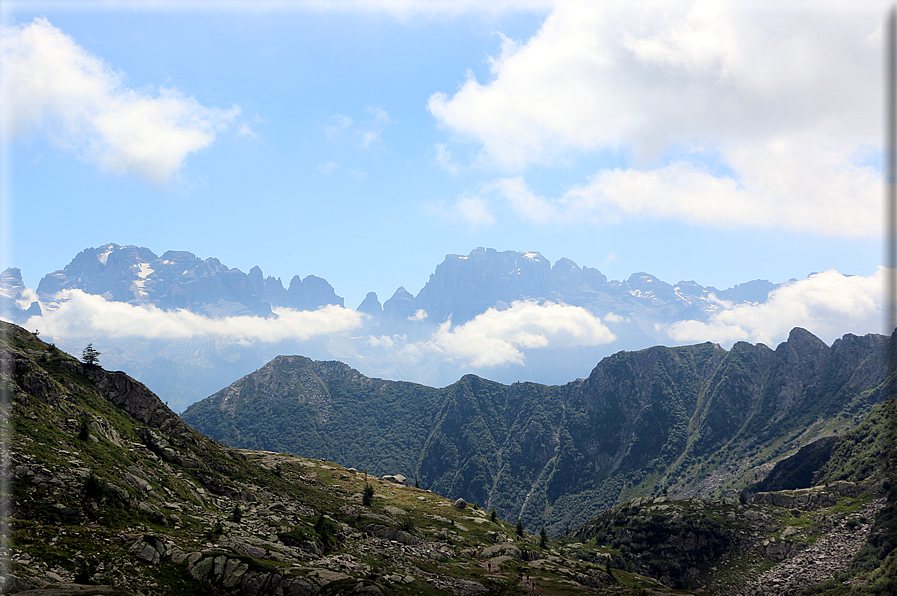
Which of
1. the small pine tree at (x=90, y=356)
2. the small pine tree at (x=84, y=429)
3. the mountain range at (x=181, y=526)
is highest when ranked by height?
the small pine tree at (x=90, y=356)

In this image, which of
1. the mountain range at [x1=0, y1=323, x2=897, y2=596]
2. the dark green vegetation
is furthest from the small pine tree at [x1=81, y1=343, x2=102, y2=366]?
the dark green vegetation

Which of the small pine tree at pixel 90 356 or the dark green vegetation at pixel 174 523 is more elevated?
the small pine tree at pixel 90 356

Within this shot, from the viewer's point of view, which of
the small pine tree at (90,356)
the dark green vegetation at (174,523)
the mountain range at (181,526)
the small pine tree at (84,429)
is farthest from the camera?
the small pine tree at (90,356)

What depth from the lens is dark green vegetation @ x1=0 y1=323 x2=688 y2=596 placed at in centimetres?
6106

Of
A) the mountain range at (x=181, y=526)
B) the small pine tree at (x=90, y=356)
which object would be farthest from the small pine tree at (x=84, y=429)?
the small pine tree at (x=90, y=356)

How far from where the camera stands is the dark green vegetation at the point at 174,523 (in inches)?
2404

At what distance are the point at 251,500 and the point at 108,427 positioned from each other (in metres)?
33.7

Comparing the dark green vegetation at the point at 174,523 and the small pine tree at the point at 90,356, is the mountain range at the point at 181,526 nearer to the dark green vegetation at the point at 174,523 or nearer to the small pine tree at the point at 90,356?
the dark green vegetation at the point at 174,523

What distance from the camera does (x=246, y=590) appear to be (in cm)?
6638

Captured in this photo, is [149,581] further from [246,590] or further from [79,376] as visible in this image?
[79,376]

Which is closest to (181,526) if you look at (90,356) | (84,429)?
(84,429)

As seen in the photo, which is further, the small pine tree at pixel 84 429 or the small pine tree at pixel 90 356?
the small pine tree at pixel 90 356

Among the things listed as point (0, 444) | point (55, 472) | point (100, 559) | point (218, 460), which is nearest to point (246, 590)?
point (100, 559)

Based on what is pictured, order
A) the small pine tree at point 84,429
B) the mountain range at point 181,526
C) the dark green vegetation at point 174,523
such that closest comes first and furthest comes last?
the mountain range at point 181,526, the dark green vegetation at point 174,523, the small pine tree at point 84,429
